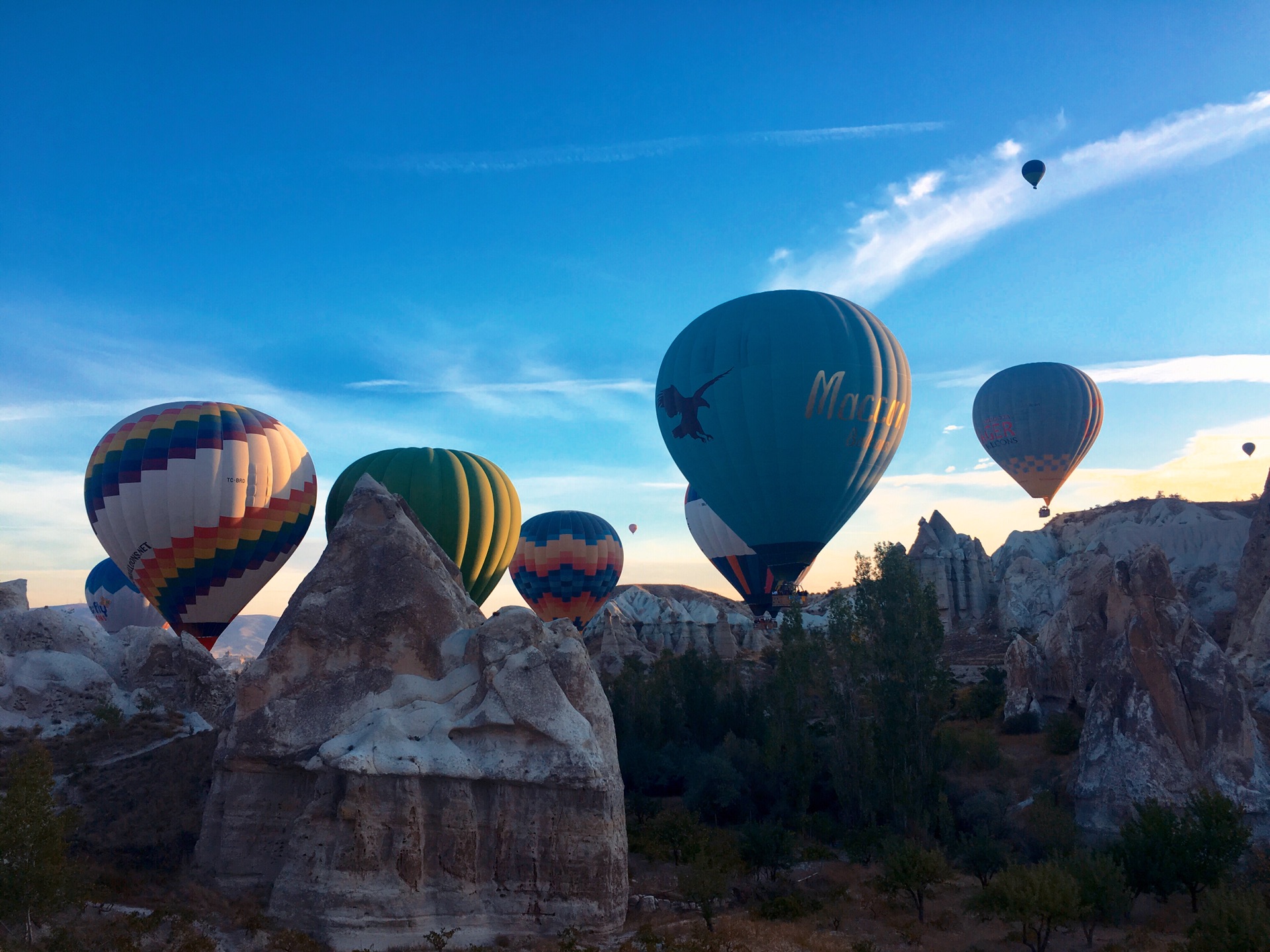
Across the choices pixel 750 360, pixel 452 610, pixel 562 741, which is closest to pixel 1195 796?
pixel 562 741

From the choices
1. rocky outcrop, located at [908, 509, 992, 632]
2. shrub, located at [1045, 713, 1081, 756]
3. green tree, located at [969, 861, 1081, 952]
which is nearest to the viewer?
green tree, located at [969, 861, 1081, 952]

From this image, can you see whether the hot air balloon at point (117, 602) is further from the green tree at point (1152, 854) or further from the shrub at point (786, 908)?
the green tree at point (1152, 854)

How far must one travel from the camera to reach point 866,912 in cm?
1839

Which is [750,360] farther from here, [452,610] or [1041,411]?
[1041,411]


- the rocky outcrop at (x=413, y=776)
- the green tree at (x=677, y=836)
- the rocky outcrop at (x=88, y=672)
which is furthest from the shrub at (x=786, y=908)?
the rocky outcrop at (x=88, y=672)

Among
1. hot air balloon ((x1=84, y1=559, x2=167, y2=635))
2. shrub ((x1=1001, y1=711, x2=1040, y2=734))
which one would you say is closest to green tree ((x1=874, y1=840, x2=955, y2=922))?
shrub ((x1=1001, y1=711, x2=1040, y2=734))

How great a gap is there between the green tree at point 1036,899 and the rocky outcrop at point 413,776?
6874 mm

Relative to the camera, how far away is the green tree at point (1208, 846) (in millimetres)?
17844

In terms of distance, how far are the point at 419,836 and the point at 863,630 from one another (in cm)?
1730

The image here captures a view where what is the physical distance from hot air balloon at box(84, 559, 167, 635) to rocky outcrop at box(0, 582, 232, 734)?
41.6 m

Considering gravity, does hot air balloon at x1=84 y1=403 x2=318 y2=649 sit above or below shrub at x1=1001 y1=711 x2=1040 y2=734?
above

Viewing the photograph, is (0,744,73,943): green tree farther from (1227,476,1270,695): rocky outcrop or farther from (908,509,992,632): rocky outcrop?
(908,509,992,632): rocky outcrop

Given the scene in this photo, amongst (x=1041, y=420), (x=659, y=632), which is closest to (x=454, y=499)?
(x=659, y=632)

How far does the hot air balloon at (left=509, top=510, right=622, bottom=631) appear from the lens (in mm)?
59375
